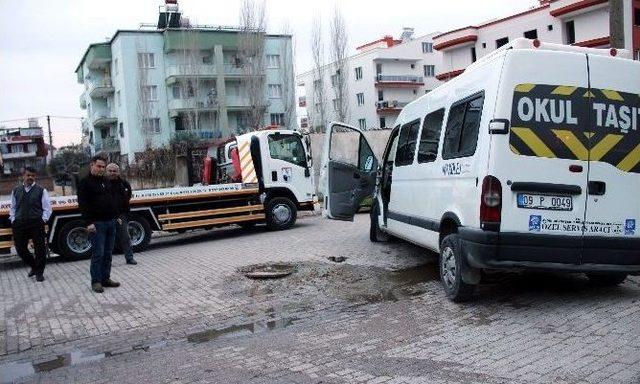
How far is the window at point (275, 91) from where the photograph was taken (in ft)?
150

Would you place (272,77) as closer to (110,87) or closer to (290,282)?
(110,87)

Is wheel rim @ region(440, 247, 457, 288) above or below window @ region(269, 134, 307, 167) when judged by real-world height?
below

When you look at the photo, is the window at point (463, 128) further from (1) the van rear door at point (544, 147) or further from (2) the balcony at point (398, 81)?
(2) the balcony at point (398, 81)

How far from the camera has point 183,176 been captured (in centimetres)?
1947

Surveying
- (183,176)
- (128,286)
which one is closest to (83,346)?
(128,286)

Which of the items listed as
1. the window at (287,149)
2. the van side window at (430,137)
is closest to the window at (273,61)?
the window at (287,149)

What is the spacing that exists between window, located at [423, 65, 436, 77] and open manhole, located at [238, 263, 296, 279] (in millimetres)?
58146

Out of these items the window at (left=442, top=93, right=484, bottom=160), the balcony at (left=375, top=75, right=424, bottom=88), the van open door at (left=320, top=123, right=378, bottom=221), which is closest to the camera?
the window at (left=442, top=93, right=484, bottom=160)

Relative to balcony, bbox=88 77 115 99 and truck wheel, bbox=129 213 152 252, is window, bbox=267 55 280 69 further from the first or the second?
truck wheel, bbox=129 213 152 252

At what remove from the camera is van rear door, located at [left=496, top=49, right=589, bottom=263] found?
529 cm

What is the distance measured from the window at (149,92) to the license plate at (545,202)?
41.1 meters

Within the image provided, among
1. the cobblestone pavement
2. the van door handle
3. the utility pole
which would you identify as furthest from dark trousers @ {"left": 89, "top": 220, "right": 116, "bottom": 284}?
the utility pole

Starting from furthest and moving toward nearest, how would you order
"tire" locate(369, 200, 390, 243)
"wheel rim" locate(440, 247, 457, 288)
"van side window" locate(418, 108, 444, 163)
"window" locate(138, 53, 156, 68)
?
1. "window" locate(138, 53, 156, 68)
2. "tire" locate(369, 200, 390, 243)
3. "van side window" locate(418, 108, 444, 163)
4. "wheel rim" locate(440, 247, 457, 288)

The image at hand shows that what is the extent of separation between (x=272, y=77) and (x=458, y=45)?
1578 cm
